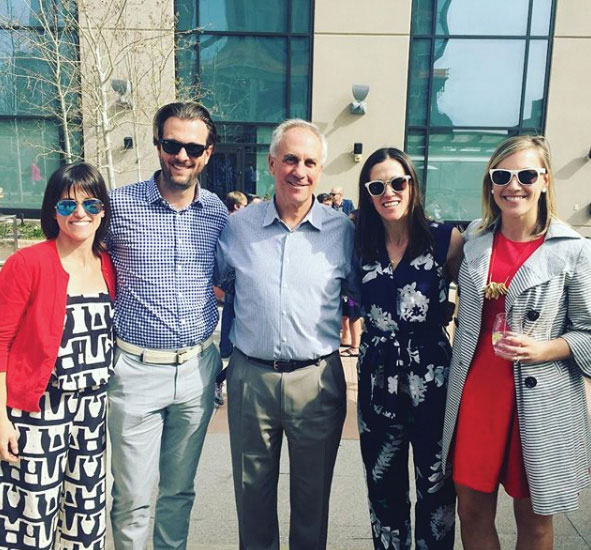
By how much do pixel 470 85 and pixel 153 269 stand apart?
13.8 meters

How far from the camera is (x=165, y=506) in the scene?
8.96 feet

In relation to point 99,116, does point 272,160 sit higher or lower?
lower

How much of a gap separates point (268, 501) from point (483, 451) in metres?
1.16

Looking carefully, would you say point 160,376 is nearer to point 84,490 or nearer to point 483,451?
point 84,490

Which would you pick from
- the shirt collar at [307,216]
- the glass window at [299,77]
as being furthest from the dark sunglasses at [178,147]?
the glass window at [299,77]

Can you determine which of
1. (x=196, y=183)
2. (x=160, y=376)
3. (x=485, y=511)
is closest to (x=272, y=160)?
(x=196, y=183)

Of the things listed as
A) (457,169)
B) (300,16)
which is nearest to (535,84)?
(457,169)

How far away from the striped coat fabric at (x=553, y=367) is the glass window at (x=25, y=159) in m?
15.0

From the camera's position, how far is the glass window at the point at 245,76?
1402 centimetres

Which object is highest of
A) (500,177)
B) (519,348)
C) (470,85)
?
(470,85)

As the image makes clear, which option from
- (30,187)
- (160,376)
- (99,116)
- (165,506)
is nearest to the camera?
(160,376)

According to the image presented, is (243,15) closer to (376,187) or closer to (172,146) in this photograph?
(172,146)

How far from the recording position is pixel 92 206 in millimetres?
2350

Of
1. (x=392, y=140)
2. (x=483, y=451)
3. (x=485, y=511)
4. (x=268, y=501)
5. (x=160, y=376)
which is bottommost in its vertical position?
(x=268, y=501)
